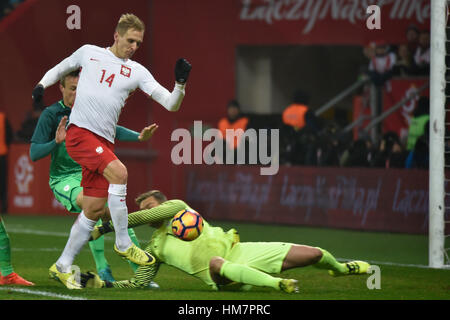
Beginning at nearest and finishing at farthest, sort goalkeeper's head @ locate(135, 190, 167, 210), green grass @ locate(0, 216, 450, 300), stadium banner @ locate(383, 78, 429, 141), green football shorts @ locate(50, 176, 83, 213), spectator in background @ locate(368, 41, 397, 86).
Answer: green grass @ locate(0, 216, 450, 300), goalkeeper's head @ locate(135, 190, 167, 210), green football shorts @ locate(50, 176, 83, 213), spectator in background @ locate(368, 41, 397, 86), stadium banner @ locate(383, 78, 429, 141)

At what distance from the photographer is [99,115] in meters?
8.20

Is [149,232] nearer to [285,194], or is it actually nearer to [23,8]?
[285,194]

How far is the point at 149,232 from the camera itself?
572 inches

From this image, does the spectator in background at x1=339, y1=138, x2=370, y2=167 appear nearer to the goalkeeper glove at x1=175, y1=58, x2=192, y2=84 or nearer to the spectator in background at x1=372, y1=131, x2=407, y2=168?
the spectator in background at x1=372, y1=131, x2=407, y2=168

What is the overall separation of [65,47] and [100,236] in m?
10.9

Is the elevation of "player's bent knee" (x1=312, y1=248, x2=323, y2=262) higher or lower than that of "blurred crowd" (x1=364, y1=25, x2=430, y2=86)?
lower

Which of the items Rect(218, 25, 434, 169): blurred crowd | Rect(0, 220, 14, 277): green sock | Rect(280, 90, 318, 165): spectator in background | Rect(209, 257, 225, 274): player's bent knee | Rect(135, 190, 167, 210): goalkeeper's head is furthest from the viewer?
Rect(280, 90, 318, 165): spectator in background

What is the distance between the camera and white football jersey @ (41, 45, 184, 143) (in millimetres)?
8203

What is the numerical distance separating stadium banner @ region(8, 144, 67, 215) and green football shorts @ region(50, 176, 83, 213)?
847 cm

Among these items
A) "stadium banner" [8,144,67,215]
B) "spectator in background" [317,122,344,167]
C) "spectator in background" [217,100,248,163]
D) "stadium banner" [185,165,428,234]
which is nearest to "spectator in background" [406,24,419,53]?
"spectator in background" [317,122,344,167]

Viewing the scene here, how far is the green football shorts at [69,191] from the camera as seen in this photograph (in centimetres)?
875

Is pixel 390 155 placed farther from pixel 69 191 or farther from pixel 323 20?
pixel 69 191

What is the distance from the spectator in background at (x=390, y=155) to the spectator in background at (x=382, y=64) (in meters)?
2.06
